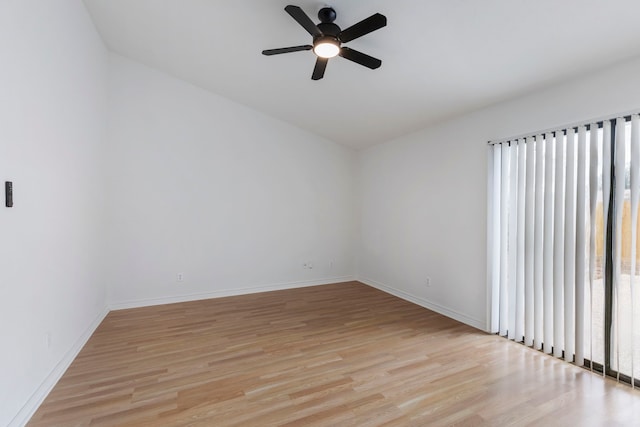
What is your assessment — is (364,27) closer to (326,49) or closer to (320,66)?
(326,49)

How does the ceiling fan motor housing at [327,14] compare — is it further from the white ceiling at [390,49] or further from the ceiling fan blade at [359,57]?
the ceiling fan blade at [359,57]

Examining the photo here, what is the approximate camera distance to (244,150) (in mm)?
4801

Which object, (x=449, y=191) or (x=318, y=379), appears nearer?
(x=318, y=379)

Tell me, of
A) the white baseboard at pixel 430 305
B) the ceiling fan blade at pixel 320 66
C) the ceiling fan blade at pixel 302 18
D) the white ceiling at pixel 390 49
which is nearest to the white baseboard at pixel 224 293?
the white baseboard at pixel 430 305

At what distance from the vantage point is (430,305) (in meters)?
4.08

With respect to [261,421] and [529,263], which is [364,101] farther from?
[261,421]

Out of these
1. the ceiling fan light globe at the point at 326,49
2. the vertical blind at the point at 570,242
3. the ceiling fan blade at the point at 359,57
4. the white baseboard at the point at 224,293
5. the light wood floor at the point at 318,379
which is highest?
the ceiling fan light globe at the point at 326,49

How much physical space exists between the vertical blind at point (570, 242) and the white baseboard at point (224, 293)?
2.84 meters

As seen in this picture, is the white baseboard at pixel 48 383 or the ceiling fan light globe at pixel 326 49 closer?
the white baseboard at pixel 48 383

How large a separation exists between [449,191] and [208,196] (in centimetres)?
347

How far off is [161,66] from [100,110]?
1.02 meters

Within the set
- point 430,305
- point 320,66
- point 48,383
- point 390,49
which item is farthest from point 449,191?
point 48,383

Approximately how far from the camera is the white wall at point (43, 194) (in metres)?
1.74

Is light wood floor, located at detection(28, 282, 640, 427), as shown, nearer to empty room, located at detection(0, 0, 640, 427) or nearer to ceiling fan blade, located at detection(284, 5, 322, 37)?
empty room, located at detection(0, 0, 640, 427)
